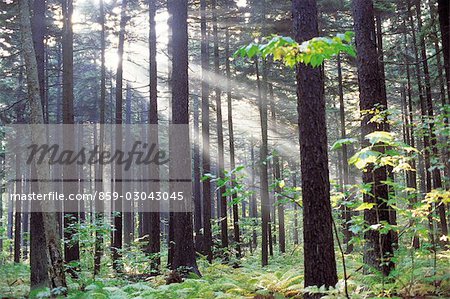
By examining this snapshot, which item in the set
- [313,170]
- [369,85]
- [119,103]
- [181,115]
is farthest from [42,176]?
[119,103]

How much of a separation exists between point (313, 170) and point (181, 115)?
5.78 meters

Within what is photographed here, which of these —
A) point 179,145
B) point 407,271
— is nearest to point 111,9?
point 179,145

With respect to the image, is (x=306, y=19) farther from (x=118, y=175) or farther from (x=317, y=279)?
(x=118, y=175)

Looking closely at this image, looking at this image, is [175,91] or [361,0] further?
[175,91]

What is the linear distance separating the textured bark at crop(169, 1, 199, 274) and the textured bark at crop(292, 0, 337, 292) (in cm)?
521

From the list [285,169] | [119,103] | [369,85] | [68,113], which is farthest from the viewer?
[119,103]

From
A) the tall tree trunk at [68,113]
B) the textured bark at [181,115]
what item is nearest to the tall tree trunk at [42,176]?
the textured bark at [181,115]

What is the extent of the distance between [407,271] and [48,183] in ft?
25.9

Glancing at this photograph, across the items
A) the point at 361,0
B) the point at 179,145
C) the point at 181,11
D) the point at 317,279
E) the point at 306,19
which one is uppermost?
the point at 181,11

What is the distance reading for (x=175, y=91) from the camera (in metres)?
10.9

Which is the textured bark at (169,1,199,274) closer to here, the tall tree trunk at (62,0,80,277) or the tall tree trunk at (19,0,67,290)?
the tall tree trunk at (19,0,67,290)

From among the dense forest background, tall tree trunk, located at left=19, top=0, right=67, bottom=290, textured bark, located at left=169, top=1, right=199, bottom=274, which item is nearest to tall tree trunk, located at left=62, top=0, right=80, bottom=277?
the dense forest background

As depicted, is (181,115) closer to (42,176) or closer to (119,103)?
(42,176)

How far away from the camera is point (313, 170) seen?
5754 millimetres
